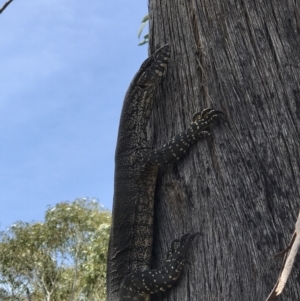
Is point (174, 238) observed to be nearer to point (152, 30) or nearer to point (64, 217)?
point (152, 30)

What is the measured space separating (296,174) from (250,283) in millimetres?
620

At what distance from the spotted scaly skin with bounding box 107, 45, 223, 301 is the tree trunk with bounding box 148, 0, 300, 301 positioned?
4.1 inches

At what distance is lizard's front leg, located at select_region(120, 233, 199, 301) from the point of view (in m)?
3.51

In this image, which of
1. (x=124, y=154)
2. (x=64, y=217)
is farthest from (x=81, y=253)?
(x=124, y=154)

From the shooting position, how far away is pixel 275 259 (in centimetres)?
306

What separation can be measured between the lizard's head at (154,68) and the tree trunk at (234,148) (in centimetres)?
7

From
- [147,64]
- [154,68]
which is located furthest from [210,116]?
[147,64]

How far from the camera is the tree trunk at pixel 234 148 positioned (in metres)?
3.15

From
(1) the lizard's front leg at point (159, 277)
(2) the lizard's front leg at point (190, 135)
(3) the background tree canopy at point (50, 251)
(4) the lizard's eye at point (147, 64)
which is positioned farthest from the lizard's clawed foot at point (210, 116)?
(3) the background tree canopy at point (50, 251)

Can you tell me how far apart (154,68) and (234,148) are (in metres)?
1.25

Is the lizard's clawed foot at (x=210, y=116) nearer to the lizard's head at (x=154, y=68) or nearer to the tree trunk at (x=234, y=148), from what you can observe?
the tree trunk at (x=234, y=148)

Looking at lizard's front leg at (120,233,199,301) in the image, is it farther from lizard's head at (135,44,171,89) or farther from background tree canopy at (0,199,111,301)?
background tree canopy at (0,199,111,301)

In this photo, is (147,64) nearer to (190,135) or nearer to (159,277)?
(190,135)

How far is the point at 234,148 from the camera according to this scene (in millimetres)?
3436
